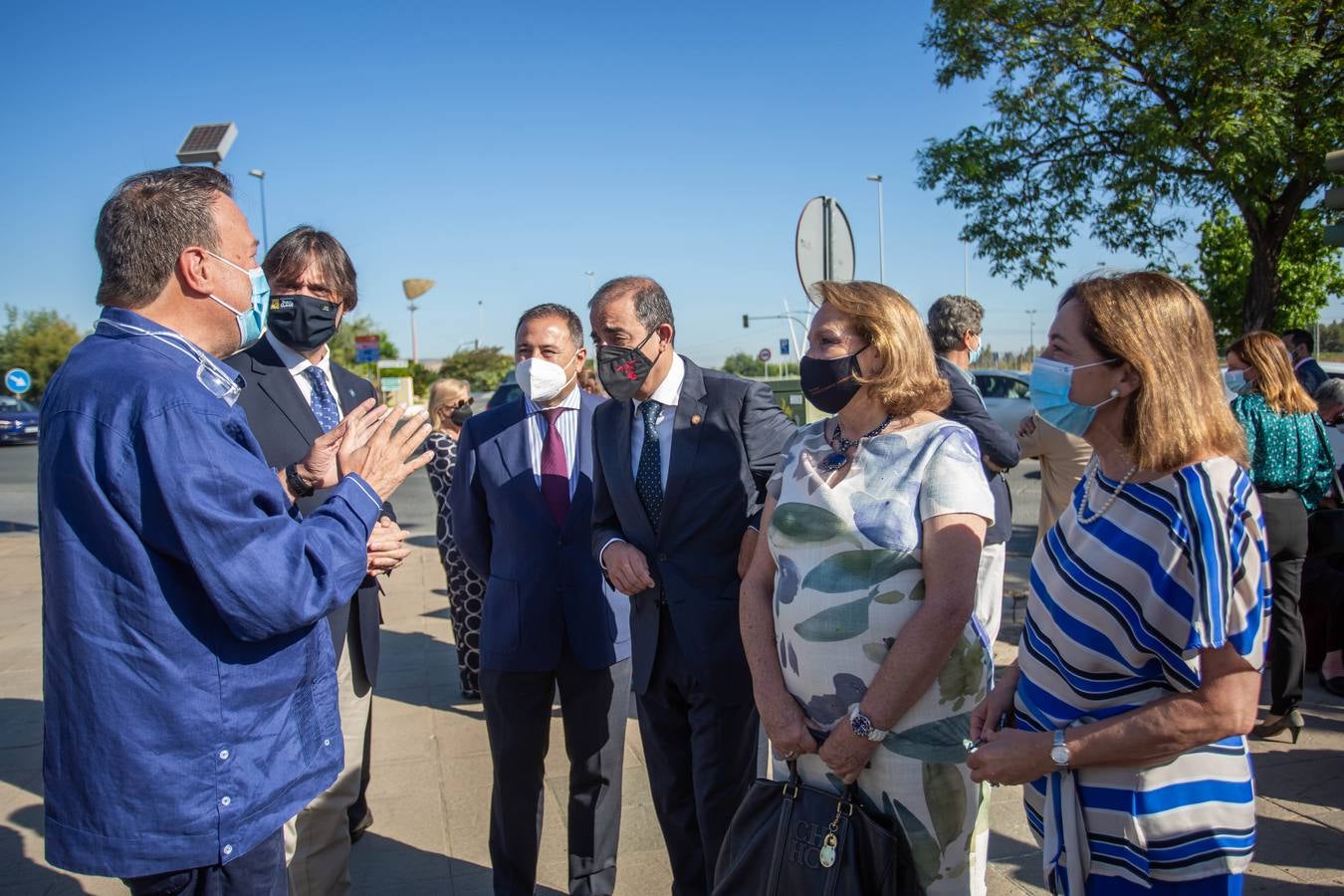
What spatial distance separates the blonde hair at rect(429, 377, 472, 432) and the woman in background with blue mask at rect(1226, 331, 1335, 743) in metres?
4.93

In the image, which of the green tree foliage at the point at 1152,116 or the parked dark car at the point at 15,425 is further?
the parked dark car at the point at 15,425

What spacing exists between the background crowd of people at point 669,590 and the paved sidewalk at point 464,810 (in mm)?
576

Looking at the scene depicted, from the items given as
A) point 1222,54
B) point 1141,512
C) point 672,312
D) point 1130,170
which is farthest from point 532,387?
point 1130,170

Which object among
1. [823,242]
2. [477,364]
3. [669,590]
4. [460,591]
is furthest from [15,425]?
[669,590]

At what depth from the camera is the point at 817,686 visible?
7.86ft

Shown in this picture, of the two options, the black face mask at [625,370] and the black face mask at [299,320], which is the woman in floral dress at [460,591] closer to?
the black face mask at [299,320]

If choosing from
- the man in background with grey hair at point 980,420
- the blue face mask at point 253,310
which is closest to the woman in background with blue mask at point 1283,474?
the man in background with grey hair at point 980,420

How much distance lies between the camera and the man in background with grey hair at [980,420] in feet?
13.8

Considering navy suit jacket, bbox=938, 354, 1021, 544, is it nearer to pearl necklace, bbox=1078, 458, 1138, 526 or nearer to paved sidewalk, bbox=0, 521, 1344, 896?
paved sidewalk, bbox=0, 521, 1344, 896

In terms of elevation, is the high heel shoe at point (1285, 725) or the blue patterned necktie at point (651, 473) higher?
the blue patterned necktie at point (651, 473)

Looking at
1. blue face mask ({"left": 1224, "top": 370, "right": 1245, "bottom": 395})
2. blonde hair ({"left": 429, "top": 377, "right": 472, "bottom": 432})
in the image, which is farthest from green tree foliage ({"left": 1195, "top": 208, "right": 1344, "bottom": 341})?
blonde hair ({"left": 429, "top": 377, "right": 472, "bottom": 432})

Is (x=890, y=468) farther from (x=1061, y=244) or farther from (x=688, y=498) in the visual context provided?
(x=1061, y=244)

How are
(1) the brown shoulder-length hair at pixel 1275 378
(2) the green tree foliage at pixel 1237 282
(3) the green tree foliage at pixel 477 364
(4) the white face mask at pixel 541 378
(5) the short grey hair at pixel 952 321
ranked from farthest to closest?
(3) the green tree foliage at pixel 477 364
(2) the green tree foliage at pixel 1237 282
(5) the short grey hair at pixel 952 321
(1) the brown shoulder-length hair at pixel 1275 378
(4) the white face mask at pixel 541 378

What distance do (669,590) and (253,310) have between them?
5.10 ft
